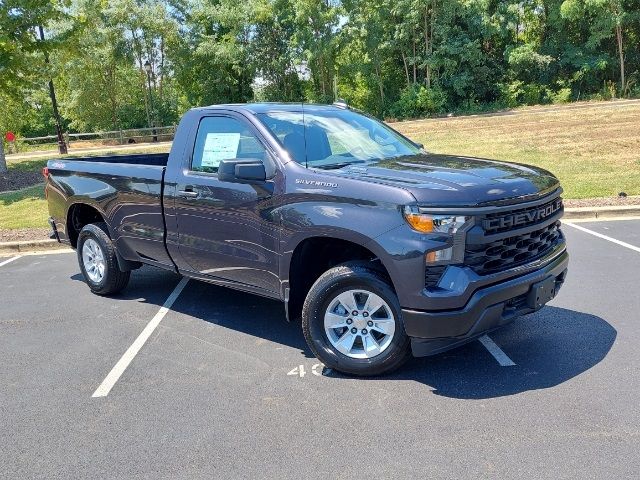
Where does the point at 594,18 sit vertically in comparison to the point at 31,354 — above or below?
above

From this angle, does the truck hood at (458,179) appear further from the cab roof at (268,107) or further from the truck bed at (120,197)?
the truck bed at (120,197)

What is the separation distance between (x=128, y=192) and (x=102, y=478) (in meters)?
3.14

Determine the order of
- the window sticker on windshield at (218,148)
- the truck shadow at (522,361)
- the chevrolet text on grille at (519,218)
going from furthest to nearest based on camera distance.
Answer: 1. the window sticker on windshield at (218,148)
2. the truck shadow at (522,361)
3. the chevrolet text on grille at (519,218)

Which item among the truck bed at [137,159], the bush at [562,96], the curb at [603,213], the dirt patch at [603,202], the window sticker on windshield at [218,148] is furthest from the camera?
the bush at [562,96]

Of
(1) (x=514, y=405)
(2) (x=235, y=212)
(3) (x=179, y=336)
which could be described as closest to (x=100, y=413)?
(3) (x=179, y=336)

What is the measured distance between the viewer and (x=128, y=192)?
18.5ft

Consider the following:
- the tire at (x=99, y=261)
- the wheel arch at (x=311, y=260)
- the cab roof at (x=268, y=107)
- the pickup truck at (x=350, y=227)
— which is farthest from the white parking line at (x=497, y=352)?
the tire at (x=99, y=261)

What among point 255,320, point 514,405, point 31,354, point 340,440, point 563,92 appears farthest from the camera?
point 563,92

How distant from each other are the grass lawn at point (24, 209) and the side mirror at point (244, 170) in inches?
302

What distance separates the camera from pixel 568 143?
16703 mm

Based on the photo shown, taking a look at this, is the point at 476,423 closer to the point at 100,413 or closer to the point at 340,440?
the point at 340,440

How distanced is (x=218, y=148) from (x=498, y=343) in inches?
111

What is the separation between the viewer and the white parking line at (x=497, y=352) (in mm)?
4273

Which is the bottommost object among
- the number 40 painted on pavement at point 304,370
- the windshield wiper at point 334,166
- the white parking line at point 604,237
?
the white parking line at point 604,237
